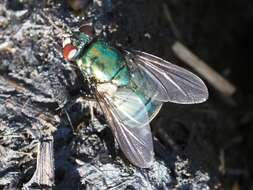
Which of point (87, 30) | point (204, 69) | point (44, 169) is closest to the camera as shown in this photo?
point (44, 169)

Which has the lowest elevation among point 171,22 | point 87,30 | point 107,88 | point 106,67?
point 107,88

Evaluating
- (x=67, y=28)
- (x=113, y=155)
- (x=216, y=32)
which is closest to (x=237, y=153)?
(x=216, y=32)

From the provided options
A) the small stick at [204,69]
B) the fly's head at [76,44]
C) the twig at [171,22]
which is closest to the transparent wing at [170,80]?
the fly's head at [76,44]

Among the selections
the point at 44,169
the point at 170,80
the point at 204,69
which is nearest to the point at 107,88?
the point at 170,80

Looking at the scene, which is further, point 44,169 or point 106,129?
point 106,129

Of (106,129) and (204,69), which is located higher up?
(204,69)

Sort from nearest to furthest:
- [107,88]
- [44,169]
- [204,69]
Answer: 1. [44,169]
2. [107,88]
3. [204,69]

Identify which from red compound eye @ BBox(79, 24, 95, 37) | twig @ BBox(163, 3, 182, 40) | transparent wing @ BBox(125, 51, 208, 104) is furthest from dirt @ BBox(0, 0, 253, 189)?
transparent wing @ BBox(125, 51, 208, 104)

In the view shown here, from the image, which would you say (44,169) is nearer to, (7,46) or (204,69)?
(7,46)
